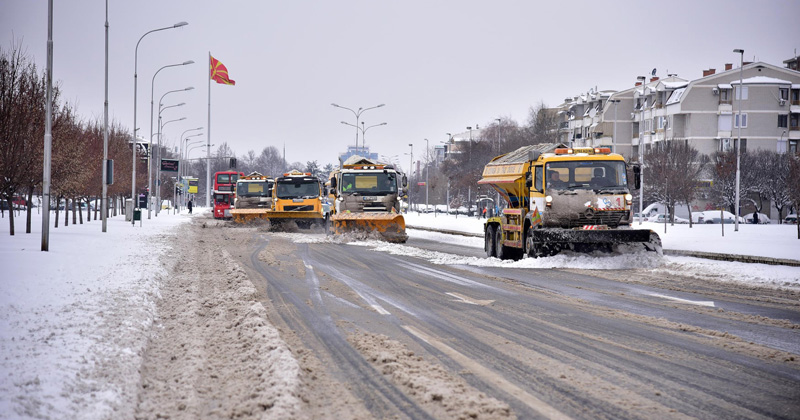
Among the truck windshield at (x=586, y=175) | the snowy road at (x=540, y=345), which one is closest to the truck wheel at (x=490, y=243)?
the truck windshield at (x=586, y=175)

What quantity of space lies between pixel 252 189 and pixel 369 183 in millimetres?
19397

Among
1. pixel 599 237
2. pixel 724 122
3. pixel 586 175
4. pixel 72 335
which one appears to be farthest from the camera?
pixel 724 122

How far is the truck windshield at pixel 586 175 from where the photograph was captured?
61.9 ft

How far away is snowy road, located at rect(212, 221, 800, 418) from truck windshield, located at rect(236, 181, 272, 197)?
32.6 metres

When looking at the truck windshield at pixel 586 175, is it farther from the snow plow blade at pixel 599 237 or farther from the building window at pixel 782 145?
the building window at pixel 782 145

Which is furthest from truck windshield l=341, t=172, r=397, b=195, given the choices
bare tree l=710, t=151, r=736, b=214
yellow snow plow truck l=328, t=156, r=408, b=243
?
bare tree l=710, t=151, r=736, b=214

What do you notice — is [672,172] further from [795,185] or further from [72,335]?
[72,335]

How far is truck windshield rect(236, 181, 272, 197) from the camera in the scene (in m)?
47.1

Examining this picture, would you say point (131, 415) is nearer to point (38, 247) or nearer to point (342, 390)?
point (342, 390)

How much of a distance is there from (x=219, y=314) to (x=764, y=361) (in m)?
6.50

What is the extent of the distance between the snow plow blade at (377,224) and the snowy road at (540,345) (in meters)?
13.5

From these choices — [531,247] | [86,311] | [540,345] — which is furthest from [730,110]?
[86,311]

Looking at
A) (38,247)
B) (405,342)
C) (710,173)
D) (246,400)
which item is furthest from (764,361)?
(710,173)

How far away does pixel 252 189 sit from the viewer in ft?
155
